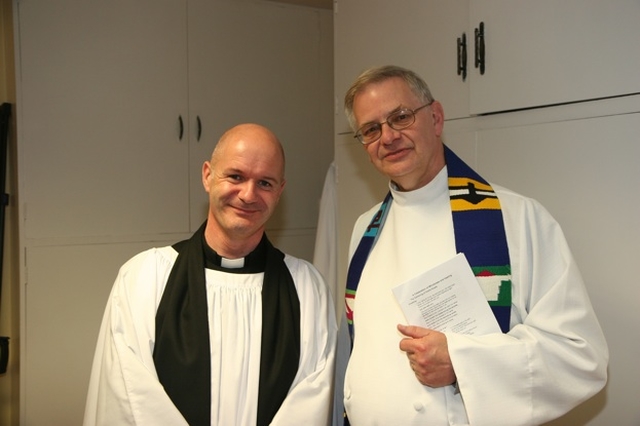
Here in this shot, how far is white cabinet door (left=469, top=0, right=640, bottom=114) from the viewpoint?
1.49 metres

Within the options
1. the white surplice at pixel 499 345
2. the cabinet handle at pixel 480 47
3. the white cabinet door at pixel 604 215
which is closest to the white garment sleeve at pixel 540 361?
the white surplice at pixel 499 345

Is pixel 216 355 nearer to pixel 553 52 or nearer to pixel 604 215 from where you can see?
pixel 604 215

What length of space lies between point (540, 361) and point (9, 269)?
2534 mm

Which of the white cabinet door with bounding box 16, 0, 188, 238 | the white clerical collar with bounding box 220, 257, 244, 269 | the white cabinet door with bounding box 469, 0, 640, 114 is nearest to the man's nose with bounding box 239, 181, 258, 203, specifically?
the white clerical collar with bounding box 220, 257, 244, 269

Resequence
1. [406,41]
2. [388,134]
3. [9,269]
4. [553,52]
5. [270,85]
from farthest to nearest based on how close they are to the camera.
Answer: [270,85] < [9,269] < [406,41] < [553,52] < [388,134]

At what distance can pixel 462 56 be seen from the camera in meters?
2.00

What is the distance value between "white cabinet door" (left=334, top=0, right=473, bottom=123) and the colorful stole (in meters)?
0.49

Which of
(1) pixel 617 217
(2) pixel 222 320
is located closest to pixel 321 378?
(2) pixel 222 320

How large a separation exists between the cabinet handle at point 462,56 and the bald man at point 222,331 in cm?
73

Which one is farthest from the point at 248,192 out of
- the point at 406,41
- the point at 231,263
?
the point at 406,41

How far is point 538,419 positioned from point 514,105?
0.91 meters

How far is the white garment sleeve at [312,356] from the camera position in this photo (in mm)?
1591

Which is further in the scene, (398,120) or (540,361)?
(398,120)

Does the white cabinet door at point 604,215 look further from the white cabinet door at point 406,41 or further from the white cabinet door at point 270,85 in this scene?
the white cabinet door at point 270,85
